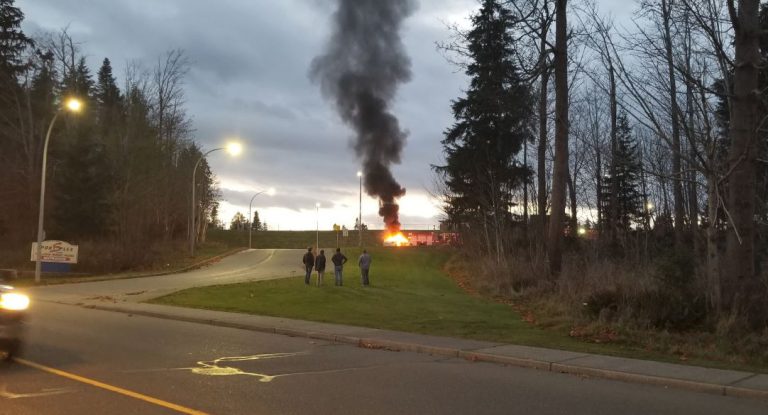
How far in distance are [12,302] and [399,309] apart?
1125cm

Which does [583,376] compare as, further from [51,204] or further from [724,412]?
[51,204]

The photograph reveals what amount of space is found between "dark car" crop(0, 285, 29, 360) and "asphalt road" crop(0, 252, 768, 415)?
1.06 ft

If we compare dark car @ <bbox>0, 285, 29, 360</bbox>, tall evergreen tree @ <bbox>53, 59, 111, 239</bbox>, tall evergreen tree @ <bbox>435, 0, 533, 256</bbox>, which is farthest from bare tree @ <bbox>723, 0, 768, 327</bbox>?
tall evergreen tree @ <bbox>53, 59, 111, 239</bbox>

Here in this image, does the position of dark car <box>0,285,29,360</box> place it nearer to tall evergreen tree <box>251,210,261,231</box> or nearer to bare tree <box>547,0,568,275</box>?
bare tree <box>547,0,568,275</box>

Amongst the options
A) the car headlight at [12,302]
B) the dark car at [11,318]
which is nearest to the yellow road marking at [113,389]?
Answer: the dark car at [11,318]

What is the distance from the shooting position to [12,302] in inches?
323

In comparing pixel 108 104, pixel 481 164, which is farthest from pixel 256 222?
pixel 481 164

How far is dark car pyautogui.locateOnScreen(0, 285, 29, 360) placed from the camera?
26.5ft

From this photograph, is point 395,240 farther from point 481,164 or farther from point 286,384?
point 286,384

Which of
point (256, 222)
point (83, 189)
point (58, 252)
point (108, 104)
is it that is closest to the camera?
point (58, 252)

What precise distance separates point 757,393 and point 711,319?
4.71 meters

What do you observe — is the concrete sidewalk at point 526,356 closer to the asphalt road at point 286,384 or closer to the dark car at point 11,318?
the asphalt road at point 286,384

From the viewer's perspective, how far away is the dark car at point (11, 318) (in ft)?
26.5

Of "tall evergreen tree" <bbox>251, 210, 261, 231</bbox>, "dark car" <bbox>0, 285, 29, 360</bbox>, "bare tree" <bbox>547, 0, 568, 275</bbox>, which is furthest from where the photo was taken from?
"tall evergreen tree" <bbox>251, 210, 261, 231</bbox>
